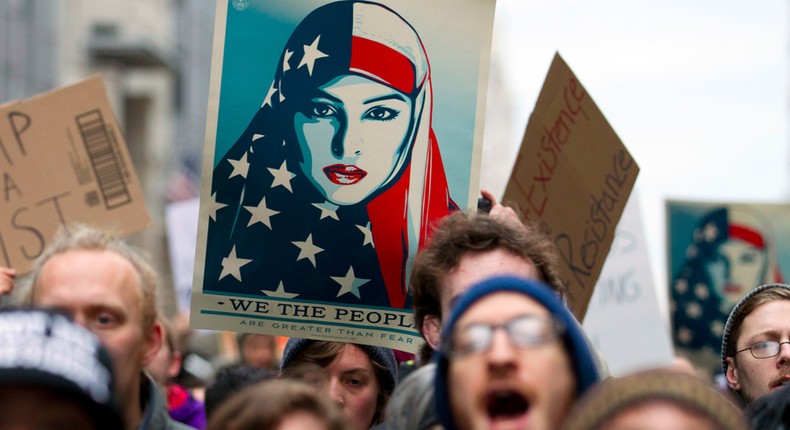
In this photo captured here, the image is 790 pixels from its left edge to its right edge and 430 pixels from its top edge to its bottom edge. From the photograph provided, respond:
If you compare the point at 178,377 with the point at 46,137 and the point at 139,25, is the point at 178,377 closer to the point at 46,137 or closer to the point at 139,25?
the point at 46,137

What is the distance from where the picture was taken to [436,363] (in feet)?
8.16

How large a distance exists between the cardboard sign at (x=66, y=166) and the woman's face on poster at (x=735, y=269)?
4.58m

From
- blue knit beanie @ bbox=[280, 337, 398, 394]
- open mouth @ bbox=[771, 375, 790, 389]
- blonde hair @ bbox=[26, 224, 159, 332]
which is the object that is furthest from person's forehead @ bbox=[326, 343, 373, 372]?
open mouth @ bbox=[771, 375, 790, 389]

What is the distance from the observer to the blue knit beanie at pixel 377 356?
4.23m

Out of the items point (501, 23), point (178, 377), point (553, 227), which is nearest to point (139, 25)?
point (178, 377)

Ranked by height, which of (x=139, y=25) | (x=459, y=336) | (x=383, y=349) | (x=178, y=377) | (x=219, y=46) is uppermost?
(x=139, y=25)

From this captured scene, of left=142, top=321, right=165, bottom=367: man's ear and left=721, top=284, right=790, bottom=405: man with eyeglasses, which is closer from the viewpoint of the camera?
left=142, top=321, right=165, bottom=367: man's ear

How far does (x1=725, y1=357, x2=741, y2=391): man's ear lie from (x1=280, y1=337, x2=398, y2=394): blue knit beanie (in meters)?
1.09

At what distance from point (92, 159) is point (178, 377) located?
2801 mm

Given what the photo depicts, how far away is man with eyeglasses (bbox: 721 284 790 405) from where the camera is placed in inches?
158

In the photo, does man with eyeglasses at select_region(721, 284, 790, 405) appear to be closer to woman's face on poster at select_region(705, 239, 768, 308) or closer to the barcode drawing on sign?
the barcode drawing on sign

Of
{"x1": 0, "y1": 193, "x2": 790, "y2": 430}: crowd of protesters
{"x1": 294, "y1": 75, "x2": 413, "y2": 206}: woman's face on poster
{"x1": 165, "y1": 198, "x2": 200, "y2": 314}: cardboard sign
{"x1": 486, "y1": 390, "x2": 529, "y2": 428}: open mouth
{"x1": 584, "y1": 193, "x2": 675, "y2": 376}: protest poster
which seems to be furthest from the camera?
{"x1": 165, "y1": 198, "x2": 200, "y2": 314}: cardboard sign

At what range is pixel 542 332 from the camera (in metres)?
2.36

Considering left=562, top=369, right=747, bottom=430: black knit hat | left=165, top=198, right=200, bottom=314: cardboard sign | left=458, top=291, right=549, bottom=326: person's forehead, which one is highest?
left=458, top=291, right=549, bottom=326: person's forehead
